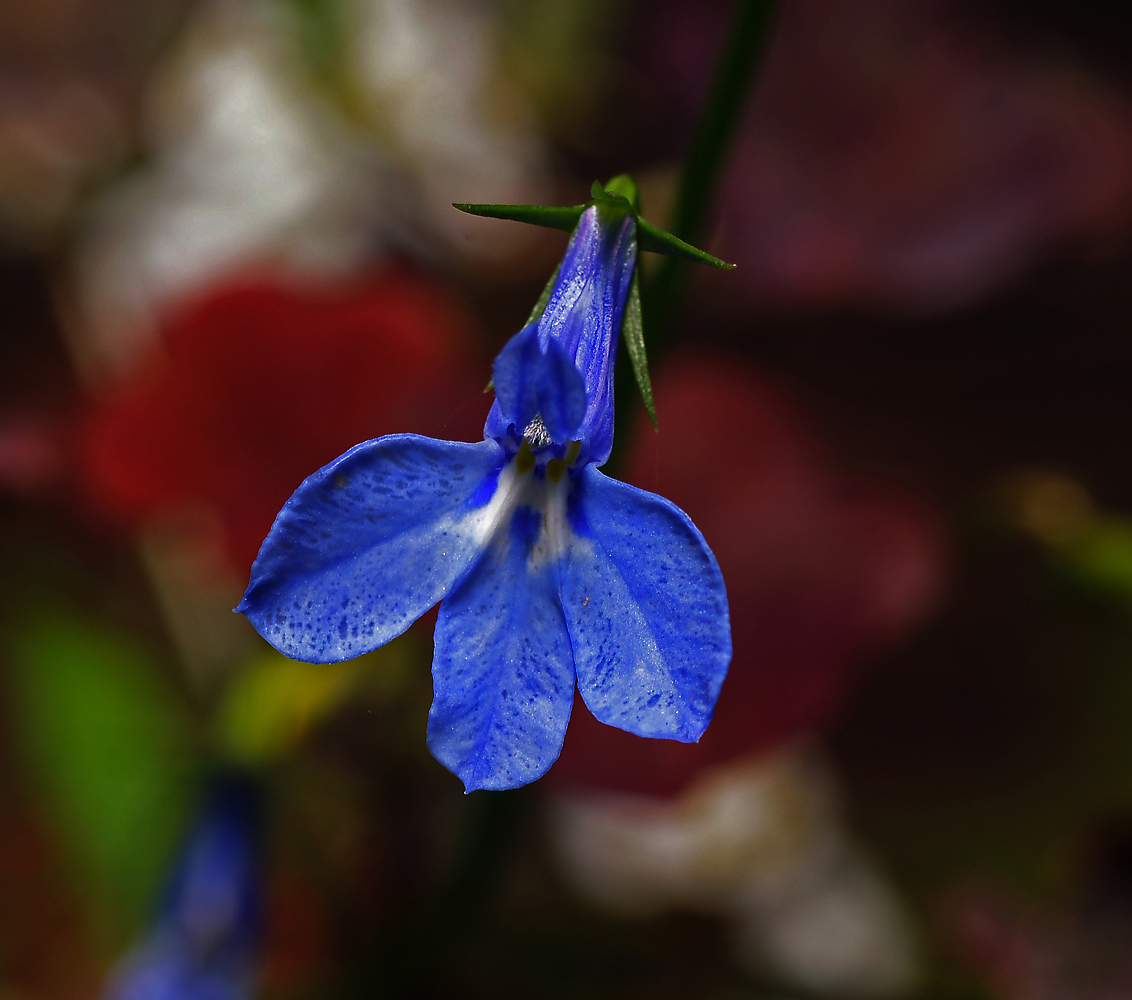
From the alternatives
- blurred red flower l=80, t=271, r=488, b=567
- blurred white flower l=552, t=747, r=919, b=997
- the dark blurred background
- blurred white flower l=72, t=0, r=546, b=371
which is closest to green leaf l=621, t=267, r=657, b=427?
the dark blurred background

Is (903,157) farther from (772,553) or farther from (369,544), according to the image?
(369,544)

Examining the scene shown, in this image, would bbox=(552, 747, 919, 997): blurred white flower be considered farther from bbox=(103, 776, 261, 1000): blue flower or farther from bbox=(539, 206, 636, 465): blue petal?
bbox=(539, 206, 636, 465): blue petal

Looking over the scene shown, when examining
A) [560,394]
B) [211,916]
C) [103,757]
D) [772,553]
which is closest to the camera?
[560,394]

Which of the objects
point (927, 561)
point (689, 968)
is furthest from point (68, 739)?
point (927, 561)

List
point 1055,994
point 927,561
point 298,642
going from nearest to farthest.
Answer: point 298,642 < point 927,561 < point 1055,994

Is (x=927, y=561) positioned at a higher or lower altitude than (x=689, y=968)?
higher

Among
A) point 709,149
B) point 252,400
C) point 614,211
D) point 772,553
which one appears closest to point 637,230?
point 614,211

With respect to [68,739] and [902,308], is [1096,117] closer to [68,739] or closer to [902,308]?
[902,308]
